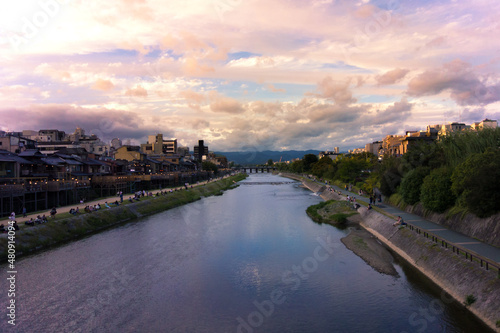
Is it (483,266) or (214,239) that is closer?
(483,266)

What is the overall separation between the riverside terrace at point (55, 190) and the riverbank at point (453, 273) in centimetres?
4205

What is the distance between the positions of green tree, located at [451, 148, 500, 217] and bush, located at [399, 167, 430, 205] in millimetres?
10949

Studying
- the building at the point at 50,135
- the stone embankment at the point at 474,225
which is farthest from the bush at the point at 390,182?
the building at the point at 50,135

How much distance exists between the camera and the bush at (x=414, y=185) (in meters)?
44.4

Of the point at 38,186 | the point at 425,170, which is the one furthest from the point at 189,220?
the point at 425,170

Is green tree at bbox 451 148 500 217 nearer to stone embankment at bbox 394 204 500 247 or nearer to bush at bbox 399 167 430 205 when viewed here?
stone embankment at bbox 394 204 500 247

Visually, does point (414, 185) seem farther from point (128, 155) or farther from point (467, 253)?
point (128, 155)

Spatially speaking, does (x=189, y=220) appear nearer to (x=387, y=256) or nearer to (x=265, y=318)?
(x=387, y=256)

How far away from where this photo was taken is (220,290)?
24781 mm

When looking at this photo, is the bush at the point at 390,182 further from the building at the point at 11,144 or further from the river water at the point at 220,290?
the building at the point at 11,144

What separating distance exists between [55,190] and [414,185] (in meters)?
51.3

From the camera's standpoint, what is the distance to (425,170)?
45312mm

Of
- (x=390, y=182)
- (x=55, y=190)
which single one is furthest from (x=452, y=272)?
(x=55, y=190)

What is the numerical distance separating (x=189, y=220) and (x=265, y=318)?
36541mm
